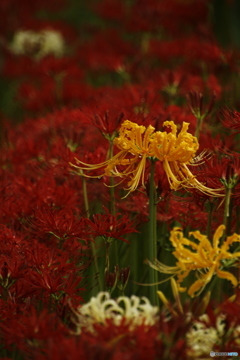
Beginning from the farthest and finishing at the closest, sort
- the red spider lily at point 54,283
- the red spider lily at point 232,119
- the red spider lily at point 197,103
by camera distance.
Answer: the red spider lily at point 197,103
the red spider lily at point 232,119
the red spider lily at point 54,283

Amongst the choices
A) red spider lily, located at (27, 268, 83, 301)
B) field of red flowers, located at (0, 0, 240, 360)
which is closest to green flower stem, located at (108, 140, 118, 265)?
field of red flowers, located at (0, 0, 240, 360)

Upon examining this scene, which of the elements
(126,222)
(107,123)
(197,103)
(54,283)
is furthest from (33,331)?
(197,103)

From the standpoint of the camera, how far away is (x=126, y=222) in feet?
2.70

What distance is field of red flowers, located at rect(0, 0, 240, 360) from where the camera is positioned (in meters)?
0.64

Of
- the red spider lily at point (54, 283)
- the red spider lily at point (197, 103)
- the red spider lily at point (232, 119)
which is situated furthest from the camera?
the red spider lily at point (197, 103)

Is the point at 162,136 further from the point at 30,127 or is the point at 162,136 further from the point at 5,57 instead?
the point at 5,57

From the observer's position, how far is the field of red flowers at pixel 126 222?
640mm

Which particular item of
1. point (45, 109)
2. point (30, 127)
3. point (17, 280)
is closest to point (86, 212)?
point (17, 280)

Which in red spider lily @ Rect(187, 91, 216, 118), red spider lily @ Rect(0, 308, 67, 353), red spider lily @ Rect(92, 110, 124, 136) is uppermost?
red spider lily @ Rect(187, 91, 216, 118)

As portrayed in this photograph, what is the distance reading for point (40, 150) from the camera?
1.28 metres

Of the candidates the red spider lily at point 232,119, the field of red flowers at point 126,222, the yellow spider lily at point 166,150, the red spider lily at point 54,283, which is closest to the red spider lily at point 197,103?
the field of red flowers at point 126,222

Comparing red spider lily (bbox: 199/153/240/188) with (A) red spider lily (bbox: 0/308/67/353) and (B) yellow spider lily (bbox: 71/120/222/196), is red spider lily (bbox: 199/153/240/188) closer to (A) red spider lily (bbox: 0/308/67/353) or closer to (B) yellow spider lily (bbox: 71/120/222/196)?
(B) yellow spider lily (bbox: 71/120/222/196)

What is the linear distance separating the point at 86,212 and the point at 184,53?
1.08 metres

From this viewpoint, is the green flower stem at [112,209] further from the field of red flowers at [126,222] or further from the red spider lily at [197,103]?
the red spider lily at [197,103]
